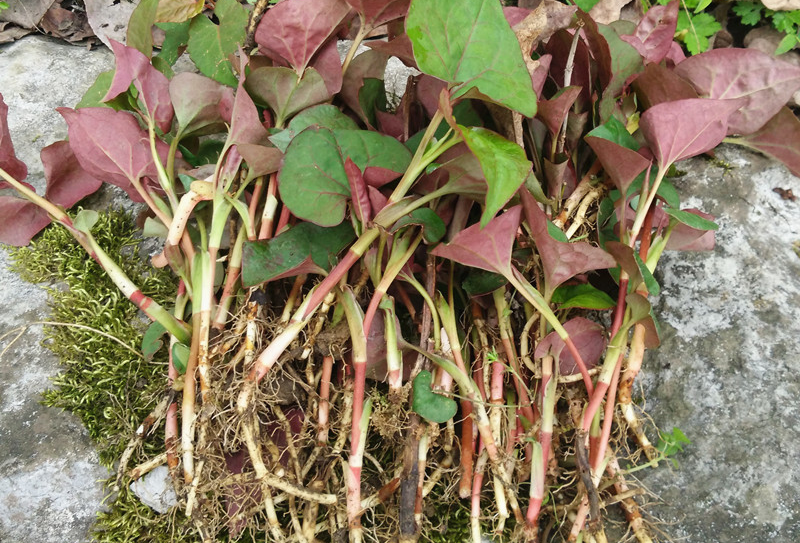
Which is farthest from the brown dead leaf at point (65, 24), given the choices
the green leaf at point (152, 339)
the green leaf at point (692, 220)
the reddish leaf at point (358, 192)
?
the green leaf at point (692, 220)

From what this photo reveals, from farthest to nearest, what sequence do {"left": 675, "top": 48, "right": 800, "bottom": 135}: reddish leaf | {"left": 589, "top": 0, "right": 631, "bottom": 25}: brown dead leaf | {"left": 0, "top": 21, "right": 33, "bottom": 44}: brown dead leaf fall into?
{"left": 0, "top": 21, "right": 33, "bottom": 44}: brown dead leaf, {"left": 589, "top": 0, "right": 631, "bottom": 25}: brown dead leaf, {"left": 675, "top": 48, "right": 800, "bottom": 135}: reddish leaf

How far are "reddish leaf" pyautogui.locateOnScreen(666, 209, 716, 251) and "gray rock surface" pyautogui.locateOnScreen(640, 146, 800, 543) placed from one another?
0.10 m

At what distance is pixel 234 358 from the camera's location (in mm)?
988

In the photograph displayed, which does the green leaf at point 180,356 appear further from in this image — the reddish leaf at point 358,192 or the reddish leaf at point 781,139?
the reddish leaf at point 781,139

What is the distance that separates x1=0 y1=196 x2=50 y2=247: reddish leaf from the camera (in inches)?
45.4

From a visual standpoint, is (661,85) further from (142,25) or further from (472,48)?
(142,25)

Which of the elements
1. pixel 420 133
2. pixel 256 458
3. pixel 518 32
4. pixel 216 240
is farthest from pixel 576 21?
pixel 256 458

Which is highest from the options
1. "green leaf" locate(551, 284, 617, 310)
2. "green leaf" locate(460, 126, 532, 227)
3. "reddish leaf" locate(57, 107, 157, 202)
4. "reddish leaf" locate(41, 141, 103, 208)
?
"green leaf" locate(460, 126, 532, 227)

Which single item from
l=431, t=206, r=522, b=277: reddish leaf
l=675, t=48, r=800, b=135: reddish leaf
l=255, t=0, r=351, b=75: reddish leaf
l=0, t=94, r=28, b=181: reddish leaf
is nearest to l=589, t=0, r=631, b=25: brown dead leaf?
l=675, t=48, r=800, b=135: reddish leaf

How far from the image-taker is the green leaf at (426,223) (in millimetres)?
912

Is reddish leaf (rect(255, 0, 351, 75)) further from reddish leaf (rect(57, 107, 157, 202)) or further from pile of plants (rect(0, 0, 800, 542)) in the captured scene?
reddish leaf (rect(57, 107, 157, 202))

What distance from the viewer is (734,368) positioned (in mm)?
1073

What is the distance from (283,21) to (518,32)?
412 millimetres

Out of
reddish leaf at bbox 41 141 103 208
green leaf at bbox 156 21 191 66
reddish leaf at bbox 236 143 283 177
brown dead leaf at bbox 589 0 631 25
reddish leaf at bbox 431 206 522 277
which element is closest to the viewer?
reddish leaf at bbox 431 206 522 277
